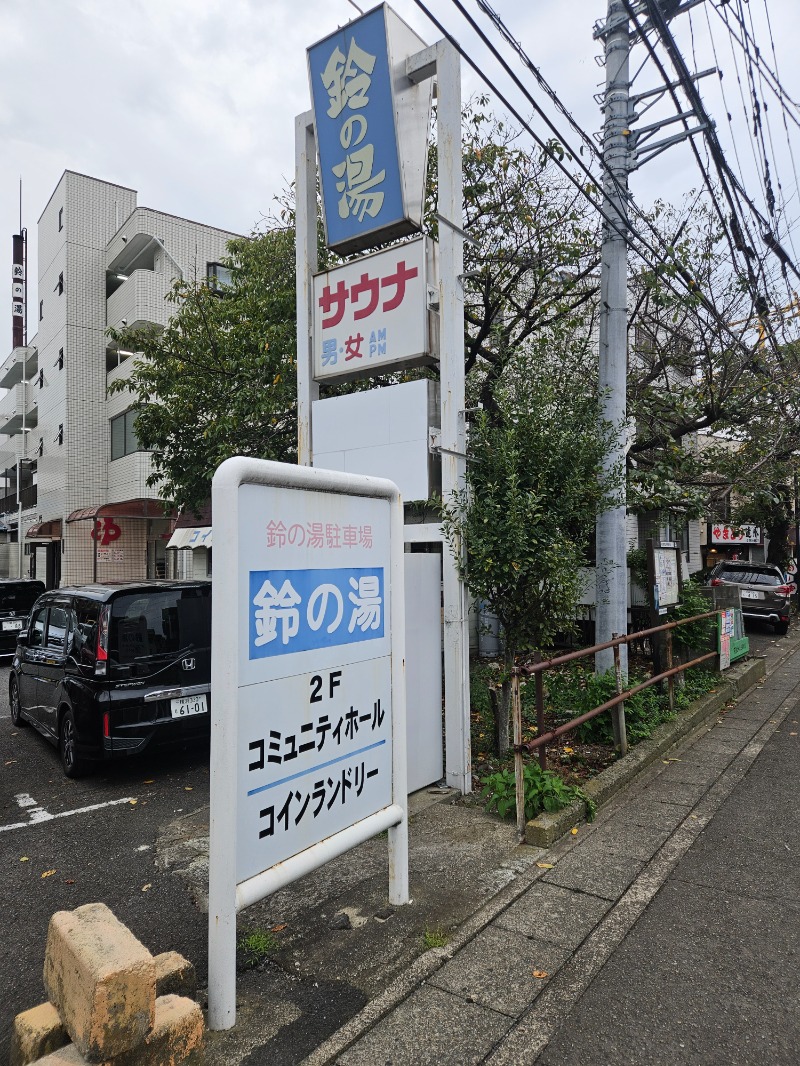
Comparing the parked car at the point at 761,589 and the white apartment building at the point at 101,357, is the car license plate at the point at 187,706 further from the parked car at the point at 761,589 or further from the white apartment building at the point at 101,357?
the white apartment building at the point at 101,357

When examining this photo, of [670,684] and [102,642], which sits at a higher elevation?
[102,642]

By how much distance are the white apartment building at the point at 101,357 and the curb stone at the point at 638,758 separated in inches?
629

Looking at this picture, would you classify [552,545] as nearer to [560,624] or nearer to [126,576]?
[560,624]

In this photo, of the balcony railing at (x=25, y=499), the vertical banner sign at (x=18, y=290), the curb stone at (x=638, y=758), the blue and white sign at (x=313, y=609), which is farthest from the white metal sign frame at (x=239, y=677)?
the vertical banner sign at (x=18, y=290)

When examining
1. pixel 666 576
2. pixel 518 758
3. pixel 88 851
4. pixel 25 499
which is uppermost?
pixel 25 499

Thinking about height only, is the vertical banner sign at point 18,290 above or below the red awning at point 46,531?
above

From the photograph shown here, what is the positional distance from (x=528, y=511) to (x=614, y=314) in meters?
3.91

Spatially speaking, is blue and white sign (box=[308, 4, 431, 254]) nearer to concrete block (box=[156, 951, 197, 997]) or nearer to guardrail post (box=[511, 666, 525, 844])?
guardrail post (box=[511, 666, 525, 844])

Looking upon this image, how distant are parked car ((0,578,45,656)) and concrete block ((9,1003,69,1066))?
1170 cm

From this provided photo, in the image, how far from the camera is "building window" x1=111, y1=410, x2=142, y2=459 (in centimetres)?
2158

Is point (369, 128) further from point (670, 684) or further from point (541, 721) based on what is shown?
point (670, 684)

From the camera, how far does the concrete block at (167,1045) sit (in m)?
2.31

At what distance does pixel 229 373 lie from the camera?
10023 millimetres

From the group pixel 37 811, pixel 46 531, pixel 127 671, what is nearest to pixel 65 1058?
pixel 37 811
